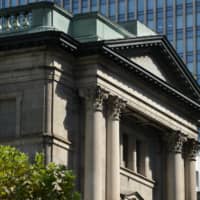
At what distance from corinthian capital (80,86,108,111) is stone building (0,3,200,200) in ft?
0.18

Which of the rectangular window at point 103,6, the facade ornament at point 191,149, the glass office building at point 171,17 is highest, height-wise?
the rectangular window at point 103,6

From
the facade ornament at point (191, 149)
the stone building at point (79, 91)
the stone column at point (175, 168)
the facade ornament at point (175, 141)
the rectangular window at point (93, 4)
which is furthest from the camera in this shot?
the rectangular window at point (93, 4)

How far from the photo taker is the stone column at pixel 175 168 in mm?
61334

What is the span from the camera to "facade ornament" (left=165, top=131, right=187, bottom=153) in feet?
203

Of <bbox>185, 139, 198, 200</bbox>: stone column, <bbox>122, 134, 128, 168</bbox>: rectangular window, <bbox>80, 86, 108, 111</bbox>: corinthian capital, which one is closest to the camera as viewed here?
<bbox>80, 86, 108, 111</bbox>: corinthian capital

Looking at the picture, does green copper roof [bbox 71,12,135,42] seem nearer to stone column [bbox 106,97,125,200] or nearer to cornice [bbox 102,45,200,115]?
cornice [bbox 102,45,200,115]

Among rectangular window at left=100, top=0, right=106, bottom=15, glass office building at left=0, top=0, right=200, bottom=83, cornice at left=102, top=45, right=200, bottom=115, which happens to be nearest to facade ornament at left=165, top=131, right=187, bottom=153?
cornice at left=102, top=45, right=200, bottom=115

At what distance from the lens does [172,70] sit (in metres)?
61.3

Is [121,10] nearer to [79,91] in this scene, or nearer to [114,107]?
[114,107]

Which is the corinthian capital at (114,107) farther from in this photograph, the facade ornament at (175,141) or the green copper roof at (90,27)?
the facade ornament at (175,141)

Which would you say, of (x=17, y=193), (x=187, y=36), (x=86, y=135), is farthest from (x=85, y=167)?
(x=187, y=36)

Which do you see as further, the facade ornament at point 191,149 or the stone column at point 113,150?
the facade ornament at point 191,149

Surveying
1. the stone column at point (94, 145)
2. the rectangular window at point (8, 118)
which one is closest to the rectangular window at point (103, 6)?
the stone column at point (94, 145)

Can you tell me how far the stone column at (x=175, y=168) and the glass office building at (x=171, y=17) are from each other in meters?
61.0
